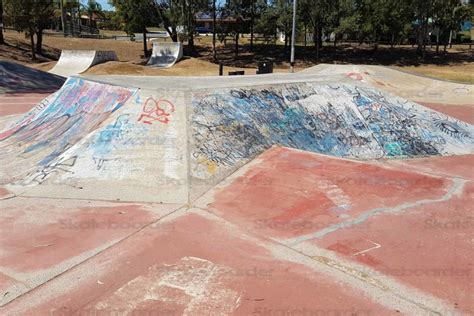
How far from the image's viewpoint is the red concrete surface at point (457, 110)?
1775 cm

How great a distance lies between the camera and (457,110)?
19656 mm

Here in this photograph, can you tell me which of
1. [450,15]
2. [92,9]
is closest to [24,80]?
[450,15]

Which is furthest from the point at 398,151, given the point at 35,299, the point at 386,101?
the point at 35,299

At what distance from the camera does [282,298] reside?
178 inches

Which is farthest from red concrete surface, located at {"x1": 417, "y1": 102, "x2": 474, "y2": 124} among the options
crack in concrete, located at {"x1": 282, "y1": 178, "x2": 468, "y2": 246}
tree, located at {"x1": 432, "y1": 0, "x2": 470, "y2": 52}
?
tree, located at {"x1": 432, "y1": 0, "x2": 470, "y2": 52}

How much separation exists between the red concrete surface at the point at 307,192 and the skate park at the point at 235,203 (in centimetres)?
4

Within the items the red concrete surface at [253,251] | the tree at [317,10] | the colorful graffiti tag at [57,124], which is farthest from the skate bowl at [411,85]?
the red concrete surface at [253,251]

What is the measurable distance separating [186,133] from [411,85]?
62.1ft

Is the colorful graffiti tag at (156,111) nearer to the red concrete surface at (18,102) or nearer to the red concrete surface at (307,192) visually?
the red concrete surface at (307,192)

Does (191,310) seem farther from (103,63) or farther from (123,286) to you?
(103,63)

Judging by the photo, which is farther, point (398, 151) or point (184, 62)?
point (184, 62)

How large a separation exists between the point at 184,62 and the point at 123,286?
1346 inches

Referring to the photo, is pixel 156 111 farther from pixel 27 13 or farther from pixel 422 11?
pixel 422 11

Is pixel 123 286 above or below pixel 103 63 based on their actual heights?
below
